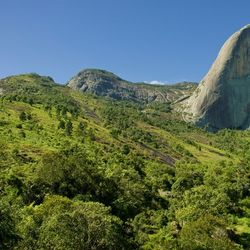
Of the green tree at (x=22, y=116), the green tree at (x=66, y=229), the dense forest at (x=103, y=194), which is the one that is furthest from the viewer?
the green tree at (x=22, y=116)

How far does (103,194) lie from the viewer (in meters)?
93.7

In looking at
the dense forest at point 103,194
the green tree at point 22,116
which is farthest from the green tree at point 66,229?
the green tree at point 22,116

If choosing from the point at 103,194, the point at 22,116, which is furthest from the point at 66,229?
the point at 22,116

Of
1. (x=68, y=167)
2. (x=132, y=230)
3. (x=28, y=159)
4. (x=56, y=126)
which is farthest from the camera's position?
(x=56, y=126)

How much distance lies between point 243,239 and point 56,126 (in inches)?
3585

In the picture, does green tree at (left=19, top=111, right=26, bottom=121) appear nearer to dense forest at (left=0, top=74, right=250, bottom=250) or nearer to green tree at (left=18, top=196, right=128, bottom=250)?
dense forest at (left=0, top=74, right=250, bottom=250)

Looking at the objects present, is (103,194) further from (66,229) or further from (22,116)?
(22,116)

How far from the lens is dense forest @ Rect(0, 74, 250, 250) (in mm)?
54531

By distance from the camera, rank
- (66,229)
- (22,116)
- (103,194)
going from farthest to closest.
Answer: (22,116) < (103,194) < (66,229)

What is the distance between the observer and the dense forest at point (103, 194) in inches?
2147

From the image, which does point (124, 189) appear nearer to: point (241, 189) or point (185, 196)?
point (185, 196)

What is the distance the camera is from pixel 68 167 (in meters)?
92.6

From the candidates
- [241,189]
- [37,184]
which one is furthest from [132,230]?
[241,189]

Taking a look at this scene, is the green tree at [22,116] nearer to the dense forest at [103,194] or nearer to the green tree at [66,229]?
the dense forest at [103,194]
